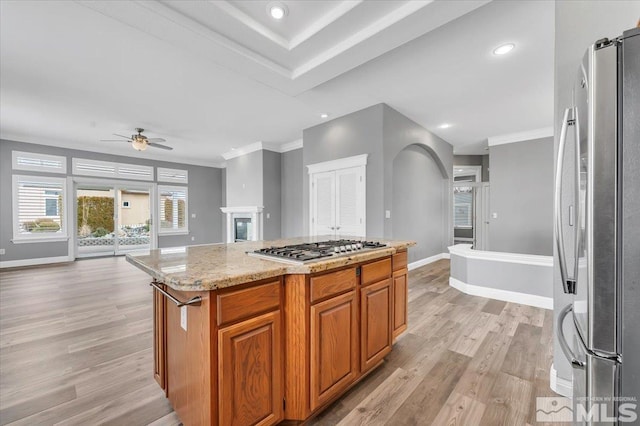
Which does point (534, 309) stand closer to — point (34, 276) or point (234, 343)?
point (234, 343)

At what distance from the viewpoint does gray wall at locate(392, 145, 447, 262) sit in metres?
4.97

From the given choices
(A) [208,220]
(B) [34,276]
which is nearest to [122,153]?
(A) [208,220]

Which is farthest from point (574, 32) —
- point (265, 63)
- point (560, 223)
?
point (265, 63)

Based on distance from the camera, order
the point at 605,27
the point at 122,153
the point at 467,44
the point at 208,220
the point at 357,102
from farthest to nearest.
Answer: the point at 208,220, the point at 122,153, the point at 357,102, the point at 467,44, the point at 605,27

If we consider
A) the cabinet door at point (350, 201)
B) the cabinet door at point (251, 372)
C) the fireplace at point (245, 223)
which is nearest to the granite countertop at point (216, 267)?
the cabinet door at point (251, 372)

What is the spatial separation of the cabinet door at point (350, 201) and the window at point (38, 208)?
680 centimetres

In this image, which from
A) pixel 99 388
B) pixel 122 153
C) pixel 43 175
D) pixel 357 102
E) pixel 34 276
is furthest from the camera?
pixel 122 153

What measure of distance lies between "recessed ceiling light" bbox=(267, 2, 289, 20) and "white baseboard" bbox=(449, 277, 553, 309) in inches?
158

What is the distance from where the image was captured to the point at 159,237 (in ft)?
26.6

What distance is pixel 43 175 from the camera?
625 centimetres

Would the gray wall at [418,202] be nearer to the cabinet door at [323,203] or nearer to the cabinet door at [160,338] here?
the cabinet door at [323,203]

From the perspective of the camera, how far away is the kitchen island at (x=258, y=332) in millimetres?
1184

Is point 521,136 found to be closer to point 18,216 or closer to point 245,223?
point 245,223

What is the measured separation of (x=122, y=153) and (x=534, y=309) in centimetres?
950
